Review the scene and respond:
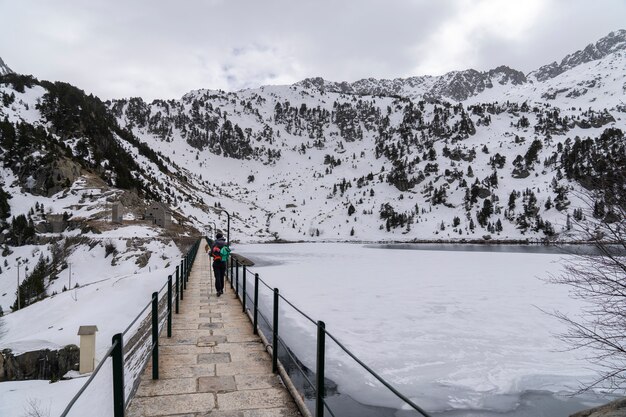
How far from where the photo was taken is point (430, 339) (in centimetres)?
1223

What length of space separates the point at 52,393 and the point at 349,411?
7.86 meters

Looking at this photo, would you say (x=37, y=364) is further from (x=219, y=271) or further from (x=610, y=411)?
(x=610, y=411)

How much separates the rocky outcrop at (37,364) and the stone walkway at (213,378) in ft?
16.1

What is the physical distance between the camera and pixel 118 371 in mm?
3377

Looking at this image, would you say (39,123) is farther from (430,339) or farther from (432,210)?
(432,210)

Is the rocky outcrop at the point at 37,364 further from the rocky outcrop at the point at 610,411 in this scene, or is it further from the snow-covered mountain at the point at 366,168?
the snow-covered mountain at the point at 366,168

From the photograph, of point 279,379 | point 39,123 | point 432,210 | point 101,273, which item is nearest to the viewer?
point 279,379

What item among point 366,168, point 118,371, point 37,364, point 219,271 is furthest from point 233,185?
point 118,371

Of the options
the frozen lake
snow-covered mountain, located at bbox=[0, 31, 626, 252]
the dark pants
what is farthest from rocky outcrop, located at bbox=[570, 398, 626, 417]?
snow-covered mountain, located at bbox=[0, 31, 626, 252]

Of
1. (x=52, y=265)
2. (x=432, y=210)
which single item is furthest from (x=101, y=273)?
(x=432, y=210)

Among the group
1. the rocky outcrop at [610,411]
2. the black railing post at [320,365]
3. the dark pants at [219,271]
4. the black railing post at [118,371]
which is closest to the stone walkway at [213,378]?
the black railing post at [320,365]

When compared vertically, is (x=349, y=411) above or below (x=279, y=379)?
below

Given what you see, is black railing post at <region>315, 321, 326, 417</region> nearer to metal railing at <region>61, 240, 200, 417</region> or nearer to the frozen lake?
metal railing at <region>61, 240, 200, 417</region>

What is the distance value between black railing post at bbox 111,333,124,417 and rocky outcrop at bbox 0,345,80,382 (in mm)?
9753
